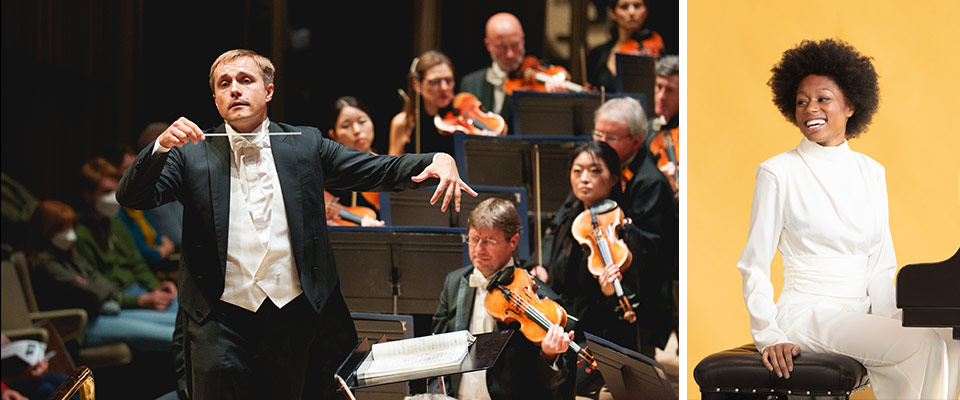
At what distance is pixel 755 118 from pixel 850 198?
0.84 m

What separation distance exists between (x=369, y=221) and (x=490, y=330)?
2.34ft

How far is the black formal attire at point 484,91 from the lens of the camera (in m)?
4.60

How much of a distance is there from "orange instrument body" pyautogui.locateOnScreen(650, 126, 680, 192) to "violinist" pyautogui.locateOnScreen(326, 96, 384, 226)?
1.29 m

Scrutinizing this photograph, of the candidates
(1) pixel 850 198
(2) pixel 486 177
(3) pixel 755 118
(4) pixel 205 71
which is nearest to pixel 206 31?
(4) pixel 205 71

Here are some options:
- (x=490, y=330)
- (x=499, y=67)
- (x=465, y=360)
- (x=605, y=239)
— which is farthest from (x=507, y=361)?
(x=499, y=67)

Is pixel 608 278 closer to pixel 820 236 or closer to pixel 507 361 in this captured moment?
pixel 507 361

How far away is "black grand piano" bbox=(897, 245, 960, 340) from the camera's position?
10.4ft

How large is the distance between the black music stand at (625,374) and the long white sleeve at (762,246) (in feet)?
2.68

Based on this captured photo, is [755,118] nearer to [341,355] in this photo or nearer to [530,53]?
[530,53]

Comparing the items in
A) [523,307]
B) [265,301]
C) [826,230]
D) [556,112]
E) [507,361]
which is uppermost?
[556,112]

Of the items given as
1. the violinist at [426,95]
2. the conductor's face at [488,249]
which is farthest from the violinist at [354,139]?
the conductor's face at [488,249]

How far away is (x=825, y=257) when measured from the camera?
363cm

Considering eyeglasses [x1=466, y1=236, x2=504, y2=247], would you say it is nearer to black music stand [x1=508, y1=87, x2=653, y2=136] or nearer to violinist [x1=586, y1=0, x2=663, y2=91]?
black music stand [x1=508, y1=87, x2=653, y2=136]

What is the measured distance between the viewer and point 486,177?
14.5 ft
